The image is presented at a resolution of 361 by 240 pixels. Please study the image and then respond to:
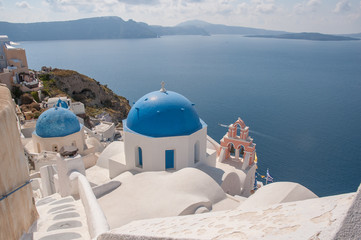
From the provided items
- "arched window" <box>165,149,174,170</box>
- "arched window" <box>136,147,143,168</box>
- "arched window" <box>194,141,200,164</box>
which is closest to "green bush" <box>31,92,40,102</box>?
"arched window" <box>136,147,143,168</box>

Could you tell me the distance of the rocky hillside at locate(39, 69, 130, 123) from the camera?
1759 inches

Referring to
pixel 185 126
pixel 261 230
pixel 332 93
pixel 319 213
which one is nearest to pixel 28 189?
pixel 261 230

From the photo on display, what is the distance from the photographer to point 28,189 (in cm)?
365

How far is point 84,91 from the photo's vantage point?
1929 inches

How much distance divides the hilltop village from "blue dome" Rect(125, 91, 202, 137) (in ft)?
0.16

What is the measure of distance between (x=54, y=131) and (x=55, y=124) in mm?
478

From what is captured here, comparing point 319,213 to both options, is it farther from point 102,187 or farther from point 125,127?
point 125,127

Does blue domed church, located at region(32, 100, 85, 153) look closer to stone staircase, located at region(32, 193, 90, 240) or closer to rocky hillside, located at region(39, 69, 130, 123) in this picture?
stone staircase, located at region(32, 193, 90, 240)

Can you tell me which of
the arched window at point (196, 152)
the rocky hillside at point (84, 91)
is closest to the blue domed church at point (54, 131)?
the arched window at point (196, 152)

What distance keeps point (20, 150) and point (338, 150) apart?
39225mm

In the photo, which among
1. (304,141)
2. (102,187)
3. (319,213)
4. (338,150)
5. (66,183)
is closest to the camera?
(319,213)

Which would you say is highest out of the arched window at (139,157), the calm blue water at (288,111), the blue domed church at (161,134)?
the blue domed church at (161,134)

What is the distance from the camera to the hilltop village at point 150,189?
102 inches

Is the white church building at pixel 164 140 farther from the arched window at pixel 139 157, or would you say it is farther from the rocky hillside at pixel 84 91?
the rocky hillside at pixel 84 91
